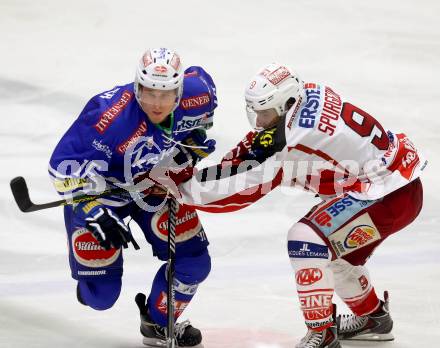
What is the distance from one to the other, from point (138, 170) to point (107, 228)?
0.34 meters

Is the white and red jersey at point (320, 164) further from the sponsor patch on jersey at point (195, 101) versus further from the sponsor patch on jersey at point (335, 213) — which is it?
the sponsor patch on jersey at point (195, 101)

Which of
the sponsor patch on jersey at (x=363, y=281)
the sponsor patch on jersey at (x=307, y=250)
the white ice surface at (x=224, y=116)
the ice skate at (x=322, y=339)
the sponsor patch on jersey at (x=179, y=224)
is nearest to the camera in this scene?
the sponsor patch on jersey at (x=307, y=250)

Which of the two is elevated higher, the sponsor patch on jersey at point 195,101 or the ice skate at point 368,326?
the sponsor patch on jersey at point 195,101

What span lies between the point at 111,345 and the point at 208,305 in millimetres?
643

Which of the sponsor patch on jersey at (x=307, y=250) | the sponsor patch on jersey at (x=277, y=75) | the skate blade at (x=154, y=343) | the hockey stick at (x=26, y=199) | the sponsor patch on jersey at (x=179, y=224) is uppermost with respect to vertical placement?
the sponsor patch on jersey at (x=277, y=75)

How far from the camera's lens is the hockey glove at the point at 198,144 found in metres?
4.58

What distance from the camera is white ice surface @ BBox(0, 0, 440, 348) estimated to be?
4949 millimetres

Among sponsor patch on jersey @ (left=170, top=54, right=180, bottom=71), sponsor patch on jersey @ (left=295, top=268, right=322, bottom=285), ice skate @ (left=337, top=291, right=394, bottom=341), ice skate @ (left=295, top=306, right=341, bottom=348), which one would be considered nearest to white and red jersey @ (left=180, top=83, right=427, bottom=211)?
sponsor patch on jersey @ (left=295, top=268, right=322, bottom=285)

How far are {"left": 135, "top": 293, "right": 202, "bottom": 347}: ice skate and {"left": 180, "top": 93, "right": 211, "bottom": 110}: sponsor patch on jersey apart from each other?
934 millimetres

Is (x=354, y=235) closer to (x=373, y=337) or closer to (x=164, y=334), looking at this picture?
(x=373, y=337)

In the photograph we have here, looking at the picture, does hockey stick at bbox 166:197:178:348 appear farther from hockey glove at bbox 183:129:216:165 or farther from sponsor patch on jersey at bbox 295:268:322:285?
sponsor patch on jersey at bbox 295:268:322:285

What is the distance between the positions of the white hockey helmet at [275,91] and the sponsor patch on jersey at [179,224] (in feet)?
1.89

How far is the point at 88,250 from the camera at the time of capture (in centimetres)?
447

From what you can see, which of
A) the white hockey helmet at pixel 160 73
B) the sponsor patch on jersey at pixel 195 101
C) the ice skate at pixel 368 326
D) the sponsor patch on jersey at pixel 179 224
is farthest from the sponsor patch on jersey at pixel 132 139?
the ice skate at pixel 368 326
